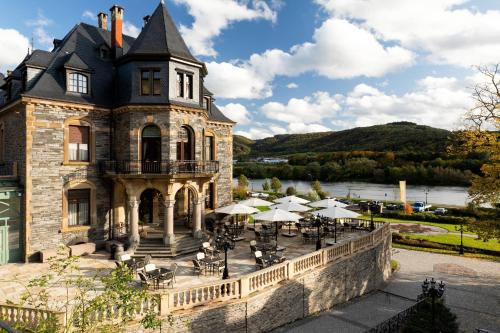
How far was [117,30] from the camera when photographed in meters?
22.6

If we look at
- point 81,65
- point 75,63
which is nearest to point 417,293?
point 81,65

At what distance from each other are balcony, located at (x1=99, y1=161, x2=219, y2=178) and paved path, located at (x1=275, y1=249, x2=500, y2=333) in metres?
9.95

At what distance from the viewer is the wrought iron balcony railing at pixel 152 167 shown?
19047 mm

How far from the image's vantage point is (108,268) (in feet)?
53.8

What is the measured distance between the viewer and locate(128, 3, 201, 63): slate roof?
1964 cm

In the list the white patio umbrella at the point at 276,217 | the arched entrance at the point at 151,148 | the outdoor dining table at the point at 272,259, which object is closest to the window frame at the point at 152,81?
the arched entrance at the point at 151,148

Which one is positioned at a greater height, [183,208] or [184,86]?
[184,86]

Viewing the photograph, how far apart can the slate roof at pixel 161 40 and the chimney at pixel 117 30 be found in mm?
2580

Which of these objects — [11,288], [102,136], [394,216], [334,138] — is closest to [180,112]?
[102,136]

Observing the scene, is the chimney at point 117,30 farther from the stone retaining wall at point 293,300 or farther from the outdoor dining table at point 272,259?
the stone retaining wall at point 293,300

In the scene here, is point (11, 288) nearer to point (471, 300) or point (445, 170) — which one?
point (471, 300)

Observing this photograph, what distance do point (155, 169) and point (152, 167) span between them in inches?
10.2

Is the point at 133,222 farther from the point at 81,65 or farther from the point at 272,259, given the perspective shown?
the point at 81,65

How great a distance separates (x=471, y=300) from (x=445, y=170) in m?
82.9
